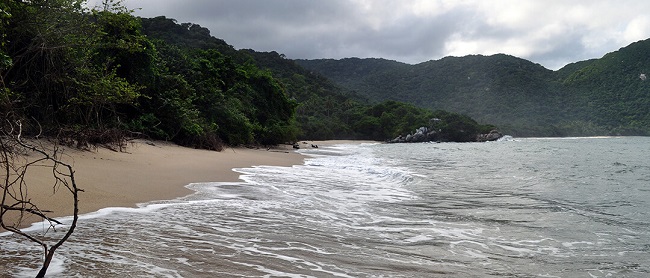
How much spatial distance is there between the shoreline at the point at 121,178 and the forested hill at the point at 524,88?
86.5m

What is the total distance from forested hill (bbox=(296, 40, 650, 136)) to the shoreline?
86549 mm

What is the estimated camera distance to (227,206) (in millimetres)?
5680

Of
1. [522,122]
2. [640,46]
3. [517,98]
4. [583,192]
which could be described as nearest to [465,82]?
[517,98]

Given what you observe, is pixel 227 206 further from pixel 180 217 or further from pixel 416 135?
pixel 416 135

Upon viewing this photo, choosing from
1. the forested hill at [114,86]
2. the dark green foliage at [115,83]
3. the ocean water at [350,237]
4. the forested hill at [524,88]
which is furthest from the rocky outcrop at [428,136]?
the ocean water at [350,237]

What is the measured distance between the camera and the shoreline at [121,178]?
4746mm

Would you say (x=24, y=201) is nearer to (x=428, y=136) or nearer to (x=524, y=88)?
(x=428, y=136)

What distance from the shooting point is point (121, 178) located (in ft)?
22.0

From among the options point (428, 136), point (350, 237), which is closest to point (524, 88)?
point (428, 136)

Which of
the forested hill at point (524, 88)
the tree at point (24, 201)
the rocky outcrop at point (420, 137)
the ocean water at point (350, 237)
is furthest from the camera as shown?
the forested hill at point (524, 88)

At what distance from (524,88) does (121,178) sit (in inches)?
4830

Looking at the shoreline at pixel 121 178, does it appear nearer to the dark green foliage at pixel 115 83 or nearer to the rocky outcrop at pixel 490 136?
the dark green foliage at pixel 115 83

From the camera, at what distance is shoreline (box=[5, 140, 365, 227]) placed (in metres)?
4.75

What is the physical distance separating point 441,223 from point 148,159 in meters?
7.02
